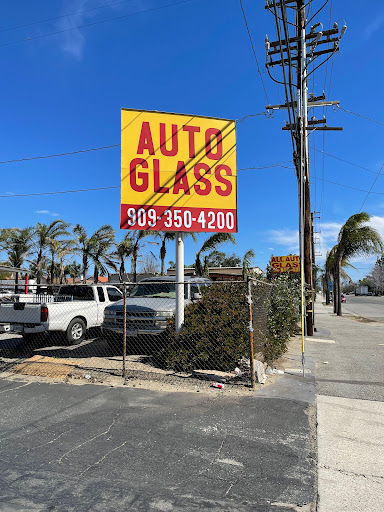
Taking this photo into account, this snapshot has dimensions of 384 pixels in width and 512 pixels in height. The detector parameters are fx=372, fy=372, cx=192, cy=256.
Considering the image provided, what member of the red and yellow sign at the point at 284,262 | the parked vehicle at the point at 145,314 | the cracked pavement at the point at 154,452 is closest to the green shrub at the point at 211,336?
the parked vehicle at the point at 145,314

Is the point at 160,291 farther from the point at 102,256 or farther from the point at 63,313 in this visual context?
the point at 102,256

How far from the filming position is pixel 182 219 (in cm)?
805

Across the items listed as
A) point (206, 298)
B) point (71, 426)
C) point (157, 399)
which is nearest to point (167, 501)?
point (71, 426)

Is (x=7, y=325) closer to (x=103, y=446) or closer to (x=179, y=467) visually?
(x=103, y=446)

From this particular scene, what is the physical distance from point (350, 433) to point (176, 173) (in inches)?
230

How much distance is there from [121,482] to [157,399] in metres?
2.33

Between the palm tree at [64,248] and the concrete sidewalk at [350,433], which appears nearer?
the concrete sidewalk at [350,433]

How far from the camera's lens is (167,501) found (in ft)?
9.81

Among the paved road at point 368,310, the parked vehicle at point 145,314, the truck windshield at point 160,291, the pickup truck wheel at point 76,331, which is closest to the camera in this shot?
the parked vehicle at point 145,314

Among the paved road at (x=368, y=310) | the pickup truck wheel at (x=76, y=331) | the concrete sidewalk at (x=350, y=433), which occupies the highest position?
the pickup truck wheel at (x=76, y=331)

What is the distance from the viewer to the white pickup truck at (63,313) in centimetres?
900

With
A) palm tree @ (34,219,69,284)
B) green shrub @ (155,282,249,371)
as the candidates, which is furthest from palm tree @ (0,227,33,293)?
green shrub @ (155,282,249,371)

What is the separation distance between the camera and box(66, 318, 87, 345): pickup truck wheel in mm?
9844

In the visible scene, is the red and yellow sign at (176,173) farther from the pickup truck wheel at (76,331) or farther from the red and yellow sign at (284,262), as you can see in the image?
the red and yellow sign at (284,262)
